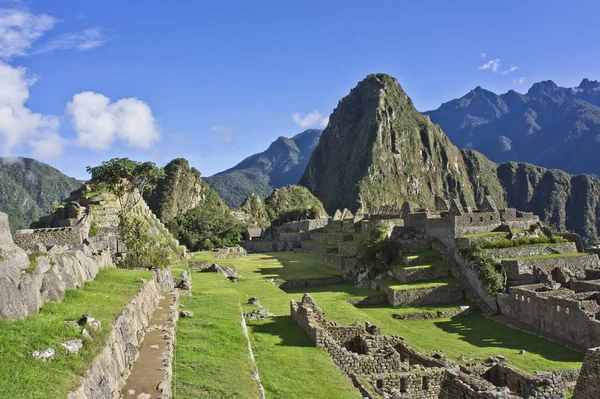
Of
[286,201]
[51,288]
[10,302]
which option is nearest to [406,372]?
[51,288]

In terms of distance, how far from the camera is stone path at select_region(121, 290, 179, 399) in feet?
23.8

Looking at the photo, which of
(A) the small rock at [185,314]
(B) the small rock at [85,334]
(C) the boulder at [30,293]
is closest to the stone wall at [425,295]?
(A) the small rock at [185,314]

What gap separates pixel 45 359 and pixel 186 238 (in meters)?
79.9

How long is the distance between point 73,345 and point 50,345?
0.28 meters

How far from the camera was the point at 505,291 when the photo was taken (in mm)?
25859

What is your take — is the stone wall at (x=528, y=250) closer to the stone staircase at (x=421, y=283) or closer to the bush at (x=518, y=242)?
the bush at (x=518, y=242)

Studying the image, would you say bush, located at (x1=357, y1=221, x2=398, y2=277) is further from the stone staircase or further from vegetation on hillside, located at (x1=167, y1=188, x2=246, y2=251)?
vegetation on hillside, located at (x1=167, y1=188, x2=246, y2=251)

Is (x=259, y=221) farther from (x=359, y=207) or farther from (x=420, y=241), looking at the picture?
(x=420, y=241)

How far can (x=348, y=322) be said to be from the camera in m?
18.2

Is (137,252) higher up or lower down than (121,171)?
lower down

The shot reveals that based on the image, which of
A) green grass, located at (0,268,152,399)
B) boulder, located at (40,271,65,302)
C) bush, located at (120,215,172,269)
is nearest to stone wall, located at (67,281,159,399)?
green grass, located at (0,268,152,399)

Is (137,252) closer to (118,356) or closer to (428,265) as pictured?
(118,356)

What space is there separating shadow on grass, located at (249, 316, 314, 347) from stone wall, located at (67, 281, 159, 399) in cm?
444

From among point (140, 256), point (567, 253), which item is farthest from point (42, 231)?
point (567, 253)
